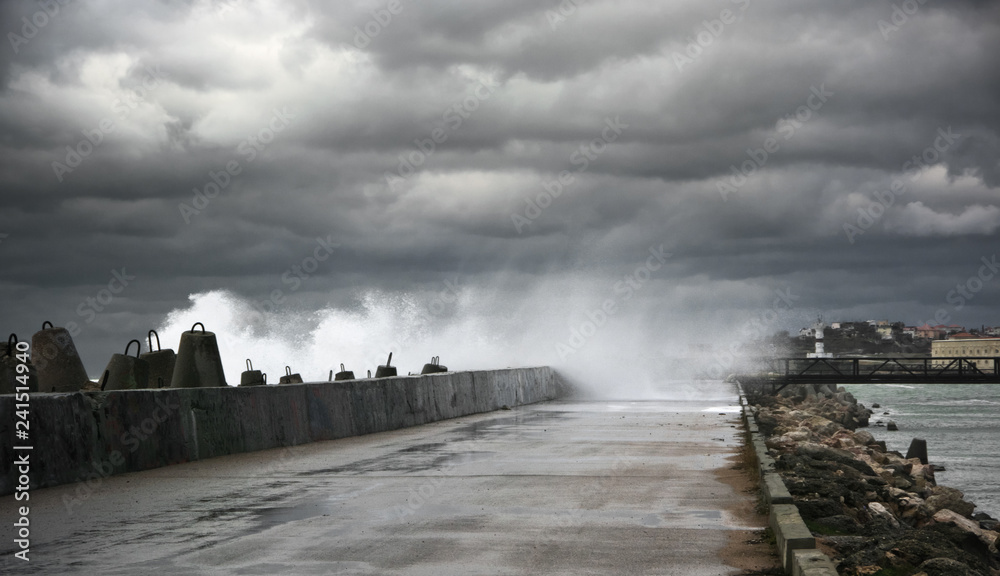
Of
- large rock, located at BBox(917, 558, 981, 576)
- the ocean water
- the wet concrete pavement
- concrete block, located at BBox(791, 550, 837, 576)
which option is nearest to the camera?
concrete block, located at BBox(791, 550, 837, 576)

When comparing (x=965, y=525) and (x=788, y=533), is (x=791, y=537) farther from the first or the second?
(x=965, y=525)

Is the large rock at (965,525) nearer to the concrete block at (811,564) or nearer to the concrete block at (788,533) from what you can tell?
the concrete block at (788,533)

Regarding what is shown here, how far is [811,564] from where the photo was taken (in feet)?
21.1

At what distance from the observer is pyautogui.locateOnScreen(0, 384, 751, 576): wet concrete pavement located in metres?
7.40

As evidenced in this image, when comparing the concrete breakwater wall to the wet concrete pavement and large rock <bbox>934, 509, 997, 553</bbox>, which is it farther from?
large rock <bbox>934, 509, 997, 553</bbox>

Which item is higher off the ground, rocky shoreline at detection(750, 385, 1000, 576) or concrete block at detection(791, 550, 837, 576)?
concrete block at detection(791, 550, 837, 576)

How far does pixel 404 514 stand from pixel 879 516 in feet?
21.3

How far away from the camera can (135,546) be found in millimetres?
8117

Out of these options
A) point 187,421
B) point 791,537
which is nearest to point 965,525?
point 791,537

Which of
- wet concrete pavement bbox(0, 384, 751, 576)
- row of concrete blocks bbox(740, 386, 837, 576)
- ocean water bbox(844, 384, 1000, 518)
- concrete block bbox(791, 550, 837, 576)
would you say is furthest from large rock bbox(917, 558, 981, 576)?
ocean water bbox(844, 384, 1000, 518)

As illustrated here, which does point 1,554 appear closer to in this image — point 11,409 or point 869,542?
point 11,409

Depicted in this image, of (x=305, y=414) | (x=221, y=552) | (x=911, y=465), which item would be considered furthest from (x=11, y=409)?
(x=911, y=465)

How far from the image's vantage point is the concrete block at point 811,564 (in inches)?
243

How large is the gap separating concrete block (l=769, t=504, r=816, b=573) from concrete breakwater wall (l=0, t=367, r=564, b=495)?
25.8 feet
